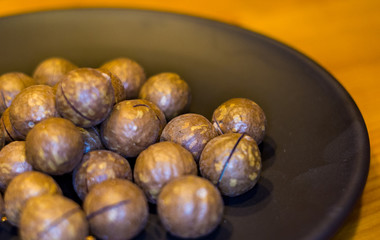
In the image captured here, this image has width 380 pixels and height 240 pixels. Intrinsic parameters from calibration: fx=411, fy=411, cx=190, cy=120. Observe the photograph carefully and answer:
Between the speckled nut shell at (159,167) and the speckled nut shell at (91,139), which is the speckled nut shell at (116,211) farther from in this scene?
the speckled nut shell at (91,139)

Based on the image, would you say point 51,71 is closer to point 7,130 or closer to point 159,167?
point 7,130

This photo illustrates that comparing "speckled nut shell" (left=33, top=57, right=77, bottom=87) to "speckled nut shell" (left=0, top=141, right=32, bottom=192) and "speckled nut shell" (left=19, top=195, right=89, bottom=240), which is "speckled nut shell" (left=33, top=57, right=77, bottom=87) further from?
"speckled nut shell" (left=19, top=195, right=89, bottom=240)

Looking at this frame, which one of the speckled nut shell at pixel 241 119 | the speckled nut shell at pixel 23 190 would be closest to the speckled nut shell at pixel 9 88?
the speckled nut shell at pixel 23 190

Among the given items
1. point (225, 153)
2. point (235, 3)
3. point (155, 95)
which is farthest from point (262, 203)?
point (235, 3)

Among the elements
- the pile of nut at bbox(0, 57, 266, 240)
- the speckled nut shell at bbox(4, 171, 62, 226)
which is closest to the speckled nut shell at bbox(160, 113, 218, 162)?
the pile of nut at bbox(0, 57, 266, 240)

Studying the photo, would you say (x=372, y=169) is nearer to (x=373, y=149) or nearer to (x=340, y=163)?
(x=373, y=149)
